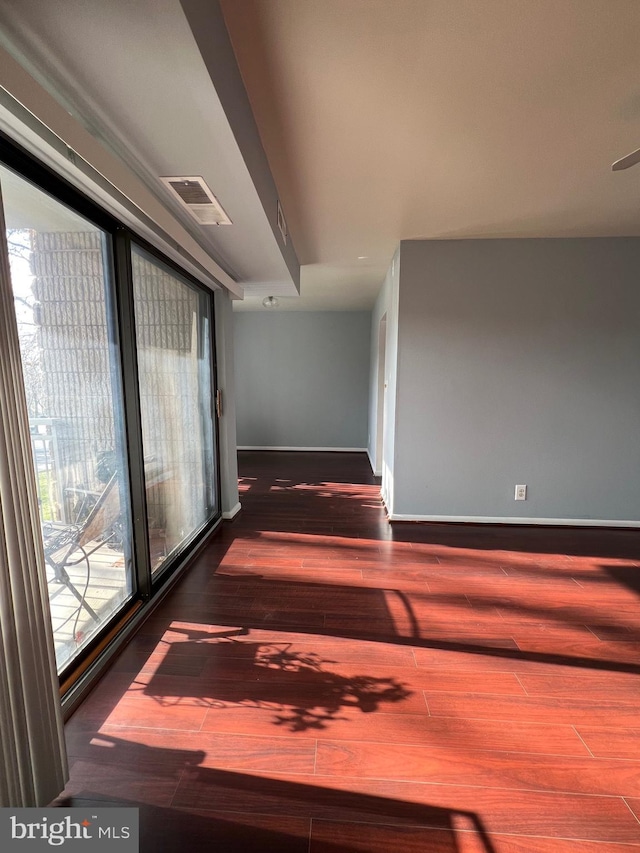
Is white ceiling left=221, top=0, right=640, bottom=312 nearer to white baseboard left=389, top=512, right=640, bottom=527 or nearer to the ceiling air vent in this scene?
the ceiling air vent

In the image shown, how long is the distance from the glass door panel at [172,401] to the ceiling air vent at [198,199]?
418 millimetres

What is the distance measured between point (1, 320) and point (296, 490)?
12.9 ft

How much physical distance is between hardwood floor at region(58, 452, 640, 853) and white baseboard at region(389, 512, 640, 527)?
683 millimetres

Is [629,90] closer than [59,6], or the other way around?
[59,6]

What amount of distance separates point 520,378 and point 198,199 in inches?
116

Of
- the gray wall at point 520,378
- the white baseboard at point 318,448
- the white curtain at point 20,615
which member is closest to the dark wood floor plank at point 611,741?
the white curtain at point 20,615

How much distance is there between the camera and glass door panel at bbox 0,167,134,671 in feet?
4.85

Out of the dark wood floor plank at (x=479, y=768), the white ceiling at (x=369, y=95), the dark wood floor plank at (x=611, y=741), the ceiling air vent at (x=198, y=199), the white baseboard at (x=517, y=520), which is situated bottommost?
the dark wood floor plank at (x=611, y=741)

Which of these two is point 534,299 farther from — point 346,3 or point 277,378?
point 277,378

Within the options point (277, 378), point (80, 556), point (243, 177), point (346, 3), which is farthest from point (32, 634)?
point (277, 378)

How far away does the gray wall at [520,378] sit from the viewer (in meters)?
3.40

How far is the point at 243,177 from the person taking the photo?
1704 mm

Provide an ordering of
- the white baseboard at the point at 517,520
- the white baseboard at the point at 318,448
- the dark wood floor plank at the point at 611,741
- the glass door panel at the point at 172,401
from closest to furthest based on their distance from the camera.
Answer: the dark wood floor plank at the point at 611,741 < the glass door panel at the point at 172,401 < the white baseboard at the point at 517,520 < the white baseboard at the point at 318,448

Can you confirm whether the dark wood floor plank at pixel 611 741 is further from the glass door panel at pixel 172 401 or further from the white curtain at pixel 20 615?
the glass door panel at pixel 172 401
